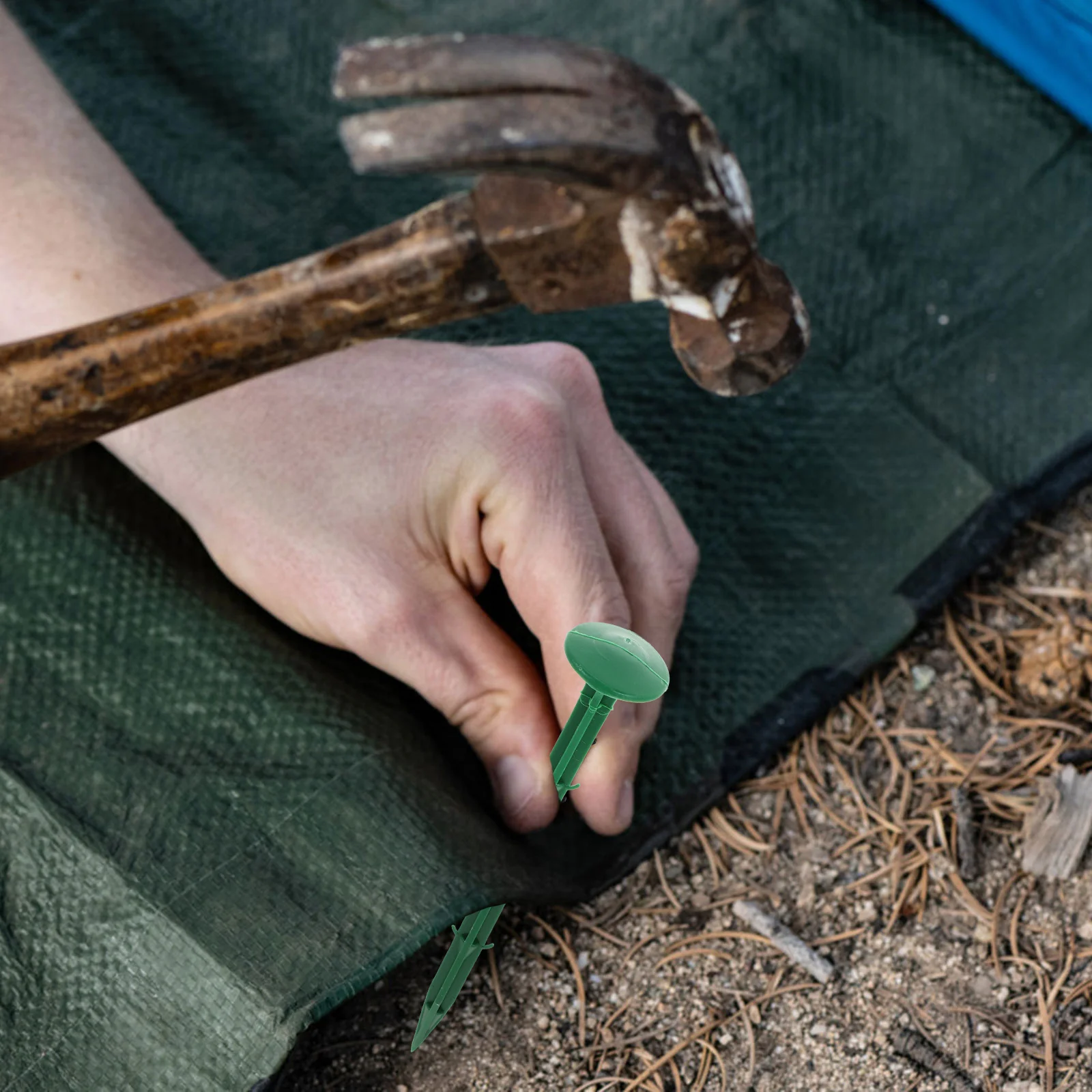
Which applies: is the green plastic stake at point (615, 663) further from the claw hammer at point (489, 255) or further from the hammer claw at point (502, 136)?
the hammer claw at point (502, 136)

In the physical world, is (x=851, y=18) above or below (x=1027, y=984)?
above

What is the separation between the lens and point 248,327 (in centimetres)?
92

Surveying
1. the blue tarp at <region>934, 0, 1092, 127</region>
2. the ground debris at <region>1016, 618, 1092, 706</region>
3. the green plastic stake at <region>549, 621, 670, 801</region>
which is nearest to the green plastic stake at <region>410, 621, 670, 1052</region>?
the green plastic stake at <region>549, 621, 670, 801</region>

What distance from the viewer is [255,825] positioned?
1.12 meters

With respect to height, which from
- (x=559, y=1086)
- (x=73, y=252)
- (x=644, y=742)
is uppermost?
(x=73, y=252)

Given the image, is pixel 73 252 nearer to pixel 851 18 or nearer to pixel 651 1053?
pixel 651 1053

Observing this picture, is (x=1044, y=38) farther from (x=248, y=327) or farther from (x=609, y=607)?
(x=248, y=327)

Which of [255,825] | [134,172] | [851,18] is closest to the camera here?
[255,825]

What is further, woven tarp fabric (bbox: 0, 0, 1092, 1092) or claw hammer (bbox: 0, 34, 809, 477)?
woven tarp fabric (bbox: 0, 0, 1092, 1092)

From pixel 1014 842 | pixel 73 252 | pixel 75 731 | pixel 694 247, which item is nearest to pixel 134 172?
pixel 73 252

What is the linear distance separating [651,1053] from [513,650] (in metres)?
0.40

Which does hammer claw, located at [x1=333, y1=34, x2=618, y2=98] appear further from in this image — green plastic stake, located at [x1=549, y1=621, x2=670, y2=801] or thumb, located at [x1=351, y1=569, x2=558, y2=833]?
thumb, located at [x1=351, y1=569, x2=558, y2=833]

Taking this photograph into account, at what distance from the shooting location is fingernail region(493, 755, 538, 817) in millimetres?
1177

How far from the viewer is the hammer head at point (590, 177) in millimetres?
741
